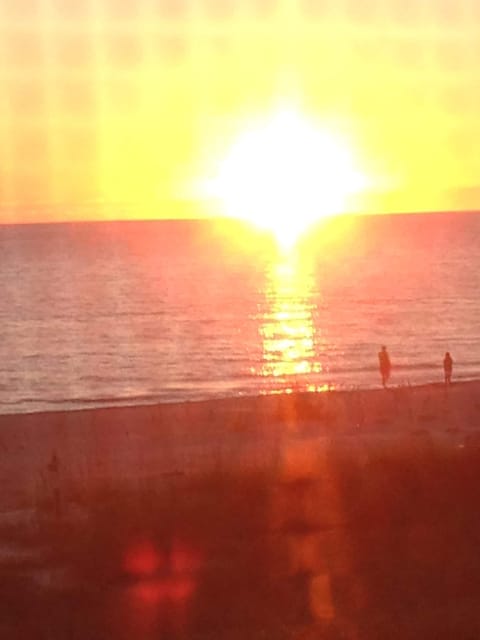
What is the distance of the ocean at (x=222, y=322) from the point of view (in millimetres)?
23625

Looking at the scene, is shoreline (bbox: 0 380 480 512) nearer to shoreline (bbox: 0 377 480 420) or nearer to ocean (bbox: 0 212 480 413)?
shoreline (bbox: 0 377 480 420)

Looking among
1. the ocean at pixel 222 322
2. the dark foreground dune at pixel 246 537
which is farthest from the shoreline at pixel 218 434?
the ocean at pixel 222 322

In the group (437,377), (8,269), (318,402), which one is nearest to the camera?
(318,402)

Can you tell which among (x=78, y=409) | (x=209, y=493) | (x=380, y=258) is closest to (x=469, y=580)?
(x=209, y=493)

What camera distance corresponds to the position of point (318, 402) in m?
15.7

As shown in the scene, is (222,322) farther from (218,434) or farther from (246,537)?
(246,537)

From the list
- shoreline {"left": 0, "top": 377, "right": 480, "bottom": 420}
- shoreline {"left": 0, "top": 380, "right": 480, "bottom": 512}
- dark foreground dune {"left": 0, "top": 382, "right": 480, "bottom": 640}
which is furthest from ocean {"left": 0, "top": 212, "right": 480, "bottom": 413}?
dark foreground dune {"left": 0, "top": 382, "right": 480, "bottom": 640}

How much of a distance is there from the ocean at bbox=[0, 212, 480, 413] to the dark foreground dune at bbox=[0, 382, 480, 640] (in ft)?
31.6

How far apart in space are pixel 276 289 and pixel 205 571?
47.4m

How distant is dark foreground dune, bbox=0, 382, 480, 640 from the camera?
19.4ft

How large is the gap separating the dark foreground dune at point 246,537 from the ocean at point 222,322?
963 centimetres

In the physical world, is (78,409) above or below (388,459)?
above

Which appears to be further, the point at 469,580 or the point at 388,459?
the point at 388,459

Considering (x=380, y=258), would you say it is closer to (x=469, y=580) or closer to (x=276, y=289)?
(x=276, y=289)
